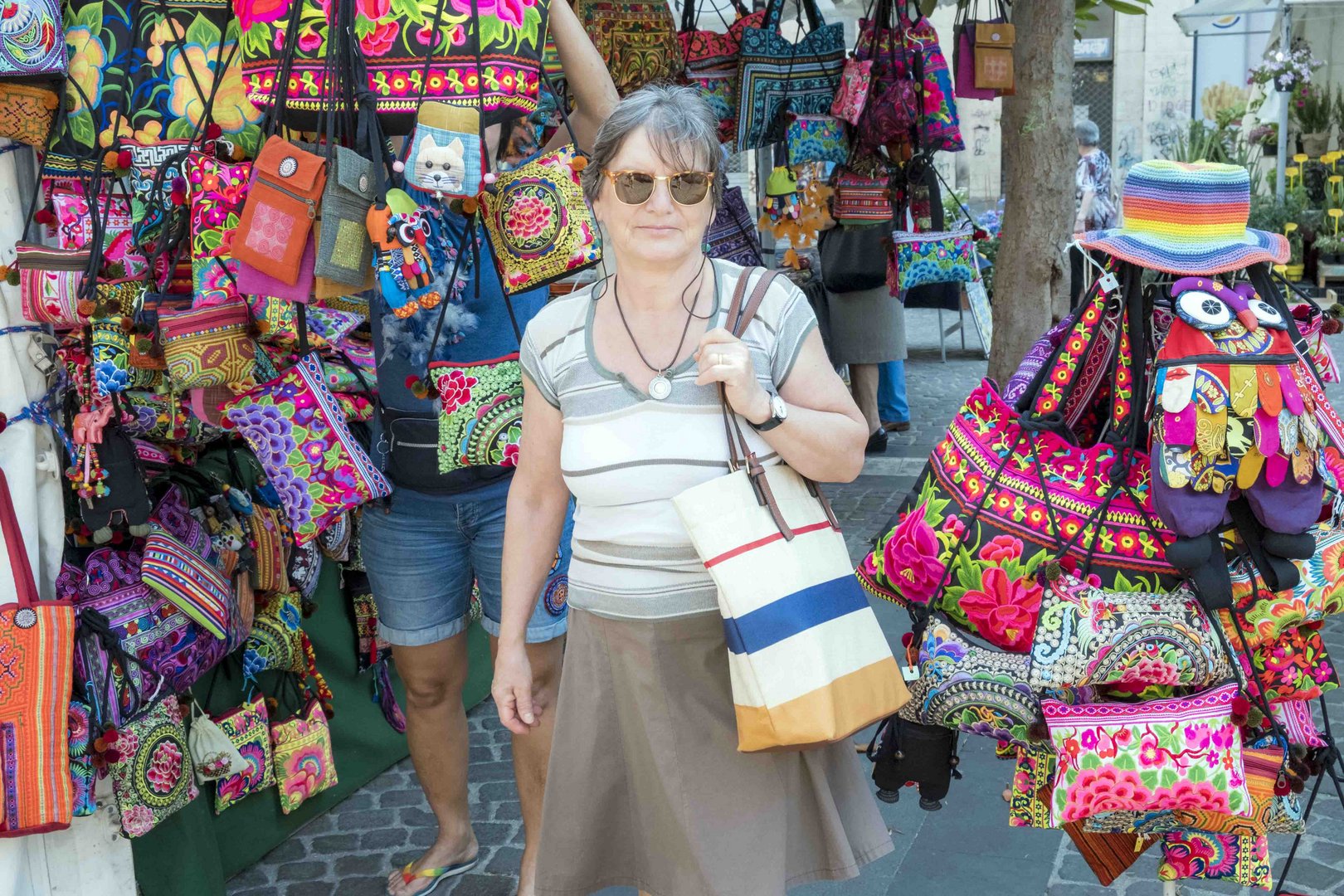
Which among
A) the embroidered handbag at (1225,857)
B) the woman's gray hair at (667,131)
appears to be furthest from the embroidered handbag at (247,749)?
the embroidered handbag at (1225,857)

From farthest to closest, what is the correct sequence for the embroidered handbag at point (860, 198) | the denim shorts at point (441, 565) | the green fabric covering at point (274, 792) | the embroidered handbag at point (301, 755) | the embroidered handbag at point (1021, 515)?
the embroidered handbag at point (860, 198) < the embroidered handbag at point (301, 755) < the green fabric covering at point (274, 792) < the denim shorts at point (441, 565) < the embroidered handbag at point (1021, 515)

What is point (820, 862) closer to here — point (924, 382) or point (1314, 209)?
point (924, 382)

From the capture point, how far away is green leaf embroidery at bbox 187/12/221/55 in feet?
8.85

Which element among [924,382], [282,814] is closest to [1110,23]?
[924,382]

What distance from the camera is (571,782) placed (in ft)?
7.14

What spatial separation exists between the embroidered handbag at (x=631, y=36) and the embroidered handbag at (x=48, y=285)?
2500mm

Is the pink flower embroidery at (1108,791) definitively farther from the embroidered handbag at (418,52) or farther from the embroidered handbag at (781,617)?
the embroidered handbag at (418,52)

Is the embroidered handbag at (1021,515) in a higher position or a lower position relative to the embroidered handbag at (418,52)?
lower

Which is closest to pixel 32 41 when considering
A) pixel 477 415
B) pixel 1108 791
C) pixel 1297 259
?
pixel 477 415

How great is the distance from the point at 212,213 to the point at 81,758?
3.64 ft

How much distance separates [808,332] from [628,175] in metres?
0.37

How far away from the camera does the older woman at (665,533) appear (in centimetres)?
202

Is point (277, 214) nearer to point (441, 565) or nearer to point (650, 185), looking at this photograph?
point (650, 185)

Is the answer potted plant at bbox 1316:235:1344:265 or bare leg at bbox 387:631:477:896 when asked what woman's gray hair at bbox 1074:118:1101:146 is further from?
bare leg at bbox 387:631:477:896
